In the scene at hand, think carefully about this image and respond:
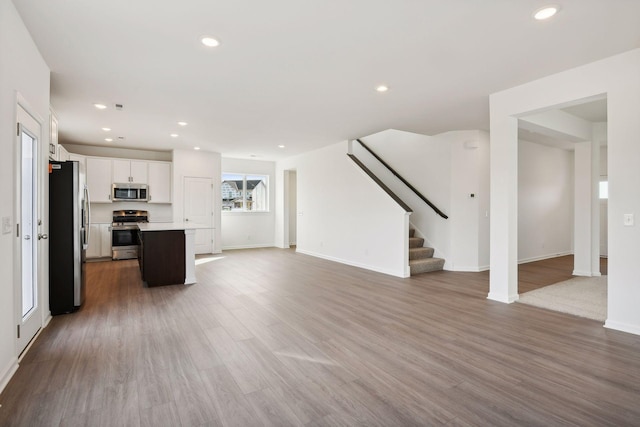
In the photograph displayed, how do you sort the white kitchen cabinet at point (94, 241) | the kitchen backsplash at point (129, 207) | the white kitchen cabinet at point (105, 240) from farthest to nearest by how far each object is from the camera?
1. the kitchen backsplash at point (129, 207)
2. the white kitchen cabinet at point (105, 240)
3. the white kitchen cabinet at point (94, 241)

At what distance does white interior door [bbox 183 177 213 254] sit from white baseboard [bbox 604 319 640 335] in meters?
7.47

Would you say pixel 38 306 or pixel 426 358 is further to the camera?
pixel 38 306

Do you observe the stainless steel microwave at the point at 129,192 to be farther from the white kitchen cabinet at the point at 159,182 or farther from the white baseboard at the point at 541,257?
the white baseboard at the point at 541,257

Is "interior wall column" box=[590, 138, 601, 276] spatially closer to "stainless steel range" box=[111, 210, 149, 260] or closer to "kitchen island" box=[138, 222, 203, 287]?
"kitchen island" box=[138, 222, 203, 287]

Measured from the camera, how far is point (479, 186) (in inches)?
234

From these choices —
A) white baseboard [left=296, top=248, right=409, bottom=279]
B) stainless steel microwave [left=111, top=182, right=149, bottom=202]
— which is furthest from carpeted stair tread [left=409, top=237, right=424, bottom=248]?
stainless steel microwave [left=111, top=182, right=149, bottom=202]

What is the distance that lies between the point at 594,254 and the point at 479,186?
7.15ft

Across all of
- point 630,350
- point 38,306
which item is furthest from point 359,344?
point 38,306

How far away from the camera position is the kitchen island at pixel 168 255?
4.79m

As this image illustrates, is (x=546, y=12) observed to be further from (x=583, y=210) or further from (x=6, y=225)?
(x=583, y=210)

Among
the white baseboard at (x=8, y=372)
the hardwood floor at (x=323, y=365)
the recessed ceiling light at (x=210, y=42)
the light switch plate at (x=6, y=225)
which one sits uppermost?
the recessed ceiling light at (x=210, y=42)

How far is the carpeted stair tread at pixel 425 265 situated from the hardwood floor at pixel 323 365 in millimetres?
1473

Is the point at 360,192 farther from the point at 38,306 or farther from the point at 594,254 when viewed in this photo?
the point at 38,306

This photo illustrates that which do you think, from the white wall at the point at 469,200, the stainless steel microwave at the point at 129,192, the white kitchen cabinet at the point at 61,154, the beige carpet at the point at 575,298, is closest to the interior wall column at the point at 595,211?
the beige carpet at the point at 575,298
